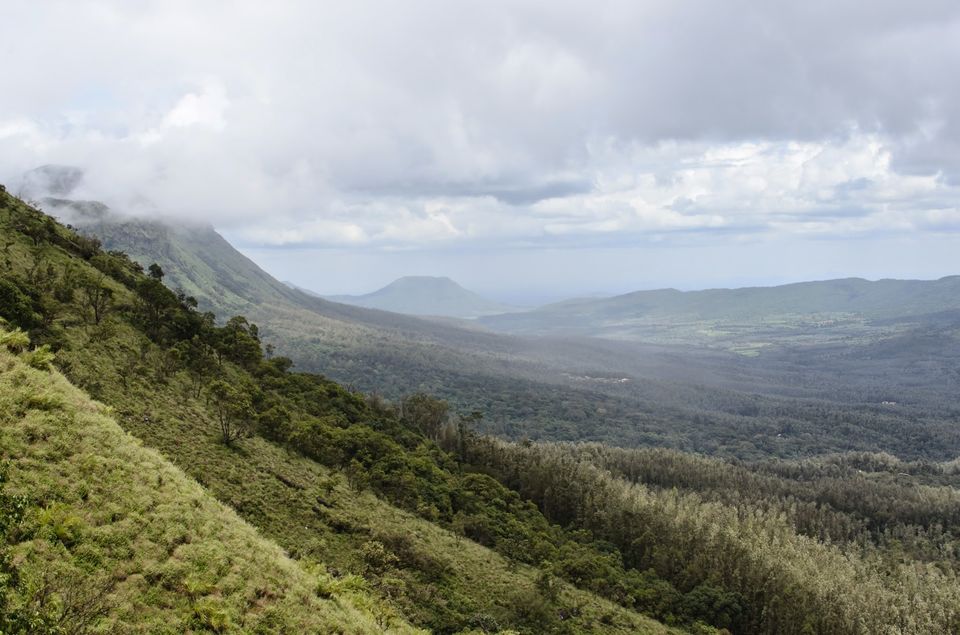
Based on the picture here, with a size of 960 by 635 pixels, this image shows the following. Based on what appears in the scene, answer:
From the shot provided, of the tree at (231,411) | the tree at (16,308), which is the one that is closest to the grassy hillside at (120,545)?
the tree at (16,308)

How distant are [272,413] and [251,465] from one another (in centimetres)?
1069

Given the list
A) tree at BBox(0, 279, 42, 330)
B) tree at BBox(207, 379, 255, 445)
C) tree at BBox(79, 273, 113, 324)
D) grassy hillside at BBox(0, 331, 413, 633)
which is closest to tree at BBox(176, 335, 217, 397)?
tree at BBox(207, 379, 255, 445)

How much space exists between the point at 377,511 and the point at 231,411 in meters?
14.9

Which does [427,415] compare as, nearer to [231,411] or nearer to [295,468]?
[295,468]

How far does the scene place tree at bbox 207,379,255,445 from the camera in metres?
46.7

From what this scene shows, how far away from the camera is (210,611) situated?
1858 centimetres

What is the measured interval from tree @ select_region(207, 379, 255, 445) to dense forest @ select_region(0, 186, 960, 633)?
0.66 feet

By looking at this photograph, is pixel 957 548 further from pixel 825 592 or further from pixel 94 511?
pixel 94 511

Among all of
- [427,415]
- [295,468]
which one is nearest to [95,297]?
[295,468]

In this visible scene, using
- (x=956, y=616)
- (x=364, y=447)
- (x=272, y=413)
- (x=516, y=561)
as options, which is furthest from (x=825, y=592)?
(x=272, y=413)

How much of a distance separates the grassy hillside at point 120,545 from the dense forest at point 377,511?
153 mm

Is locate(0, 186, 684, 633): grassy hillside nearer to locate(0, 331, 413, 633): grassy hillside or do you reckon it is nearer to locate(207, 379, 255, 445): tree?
locate(207, 379, 255, 445): tree

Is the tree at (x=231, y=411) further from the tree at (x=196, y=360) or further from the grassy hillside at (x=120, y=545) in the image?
the grassy hillside at (x=120, y=545)

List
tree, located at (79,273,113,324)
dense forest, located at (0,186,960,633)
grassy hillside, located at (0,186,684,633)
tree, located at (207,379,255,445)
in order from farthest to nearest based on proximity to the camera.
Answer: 1. tree, located at (79,273,113,324)
2. tree, located at (207,379,255,445)
3. grassy hillside, located at (0,186,684,633)
4. dense forest, located at (0,186,960,633)
